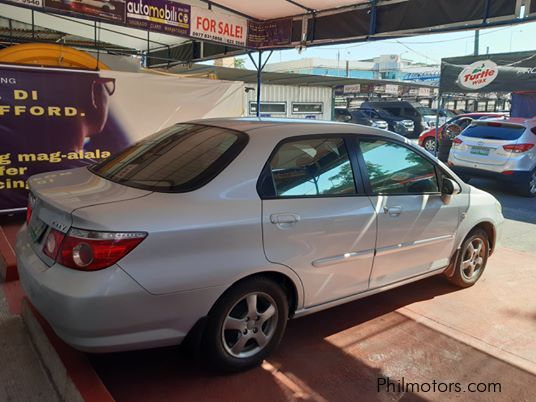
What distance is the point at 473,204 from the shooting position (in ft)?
13.9

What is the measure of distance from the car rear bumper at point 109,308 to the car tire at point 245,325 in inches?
6.5

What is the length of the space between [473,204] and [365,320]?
60.0 inches

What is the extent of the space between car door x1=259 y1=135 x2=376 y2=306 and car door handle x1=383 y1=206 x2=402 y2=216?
14cm

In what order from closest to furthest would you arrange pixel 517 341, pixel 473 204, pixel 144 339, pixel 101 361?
pixel 144 339 → pixel 101 361 → pixel 517 341 → pixel 473 204

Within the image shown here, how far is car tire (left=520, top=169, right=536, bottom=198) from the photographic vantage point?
9484mm

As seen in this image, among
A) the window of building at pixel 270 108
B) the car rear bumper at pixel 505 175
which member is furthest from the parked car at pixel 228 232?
the window of building at pixel 270 108

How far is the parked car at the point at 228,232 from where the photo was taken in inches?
92.0

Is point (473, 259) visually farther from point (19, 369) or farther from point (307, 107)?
point (307, 107)

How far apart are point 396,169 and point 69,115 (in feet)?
14.0

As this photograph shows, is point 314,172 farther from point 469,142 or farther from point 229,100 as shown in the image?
point 469,142

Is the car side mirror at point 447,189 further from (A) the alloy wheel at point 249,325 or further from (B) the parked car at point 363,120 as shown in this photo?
(B) the parked car at point 363,120

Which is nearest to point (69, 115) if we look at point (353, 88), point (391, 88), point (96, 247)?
point (96, 247)

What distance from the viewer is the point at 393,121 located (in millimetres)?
24297

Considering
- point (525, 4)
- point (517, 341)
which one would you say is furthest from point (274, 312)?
point (525, 4)
